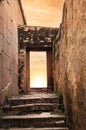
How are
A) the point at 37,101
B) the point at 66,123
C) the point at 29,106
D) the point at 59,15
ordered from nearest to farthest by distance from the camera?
the point at 66,123 < the point at 29,106 < the point at 37,101 < the point at 59,15

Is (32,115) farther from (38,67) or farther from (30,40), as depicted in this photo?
(38,67)

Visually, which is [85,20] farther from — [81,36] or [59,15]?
[59,15]

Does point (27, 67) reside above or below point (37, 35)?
below

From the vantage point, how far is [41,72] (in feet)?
47.6

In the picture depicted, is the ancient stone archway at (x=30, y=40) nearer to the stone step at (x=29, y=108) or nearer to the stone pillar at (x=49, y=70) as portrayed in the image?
the stone pillar at (x=49, y=70)

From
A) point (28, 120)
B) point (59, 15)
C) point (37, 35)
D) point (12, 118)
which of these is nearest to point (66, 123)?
point (28, 120)

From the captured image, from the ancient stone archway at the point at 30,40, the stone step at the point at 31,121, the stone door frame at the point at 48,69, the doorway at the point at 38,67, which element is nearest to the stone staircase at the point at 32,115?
the stone step at the point at 31,121

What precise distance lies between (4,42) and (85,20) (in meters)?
3.79

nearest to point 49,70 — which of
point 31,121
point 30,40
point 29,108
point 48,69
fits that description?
point 48,69

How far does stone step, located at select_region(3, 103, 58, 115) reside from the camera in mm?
6216

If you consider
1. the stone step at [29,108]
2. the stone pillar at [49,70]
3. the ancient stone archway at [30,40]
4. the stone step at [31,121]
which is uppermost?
the ancient stone archway at [30,40]

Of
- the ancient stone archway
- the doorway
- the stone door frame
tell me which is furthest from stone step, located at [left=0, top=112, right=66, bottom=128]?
the doorway

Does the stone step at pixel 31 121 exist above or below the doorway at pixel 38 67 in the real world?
below

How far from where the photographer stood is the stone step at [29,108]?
6.22 m
